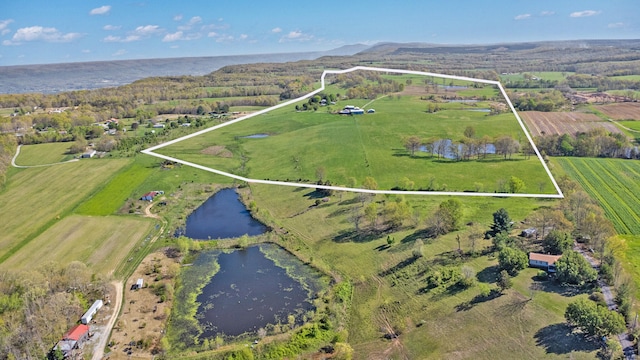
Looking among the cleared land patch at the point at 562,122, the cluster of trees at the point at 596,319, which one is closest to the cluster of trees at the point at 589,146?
the cleared land patch at the point at 562,122

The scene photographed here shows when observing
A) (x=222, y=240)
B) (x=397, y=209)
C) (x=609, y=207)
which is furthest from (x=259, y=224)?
(x=609, y=207)

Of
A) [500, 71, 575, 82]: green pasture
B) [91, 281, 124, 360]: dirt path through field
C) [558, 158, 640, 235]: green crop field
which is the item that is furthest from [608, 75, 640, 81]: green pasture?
[91, 281, 124, 360]: dirt path through field

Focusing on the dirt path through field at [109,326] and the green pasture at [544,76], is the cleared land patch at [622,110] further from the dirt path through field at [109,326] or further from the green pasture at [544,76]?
the dirt path through field at [109,326]

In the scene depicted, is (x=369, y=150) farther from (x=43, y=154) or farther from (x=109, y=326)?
(x=43, y=154)

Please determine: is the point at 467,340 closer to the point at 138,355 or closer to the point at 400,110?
the point at 138,355

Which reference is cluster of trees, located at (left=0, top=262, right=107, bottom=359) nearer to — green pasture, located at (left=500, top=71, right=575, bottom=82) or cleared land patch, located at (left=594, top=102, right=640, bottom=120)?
cleared land patch, located at (left=594, top=102, right=640, bottom=120)

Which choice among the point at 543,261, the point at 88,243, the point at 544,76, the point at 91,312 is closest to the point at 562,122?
the point at 543,261
